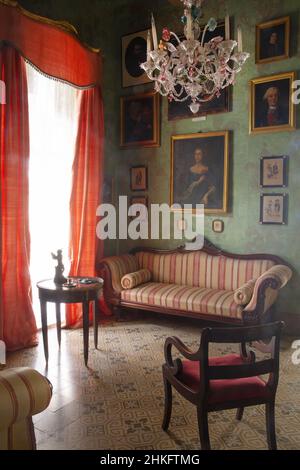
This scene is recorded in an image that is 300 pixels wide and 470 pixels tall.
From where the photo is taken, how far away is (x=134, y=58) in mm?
5773

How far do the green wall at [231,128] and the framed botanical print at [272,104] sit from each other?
0.10 meters

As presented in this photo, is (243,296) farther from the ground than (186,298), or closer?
farther from the ground

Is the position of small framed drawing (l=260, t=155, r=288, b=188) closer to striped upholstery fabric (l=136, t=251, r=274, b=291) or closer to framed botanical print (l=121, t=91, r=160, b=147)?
striped upholstery fabric (l=136, t=251, r=274, b=291)

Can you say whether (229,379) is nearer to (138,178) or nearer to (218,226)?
(218,226)

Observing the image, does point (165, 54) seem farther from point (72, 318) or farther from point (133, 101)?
point (72, 318)

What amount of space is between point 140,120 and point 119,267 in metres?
2.17

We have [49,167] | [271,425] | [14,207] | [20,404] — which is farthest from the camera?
[49,167]

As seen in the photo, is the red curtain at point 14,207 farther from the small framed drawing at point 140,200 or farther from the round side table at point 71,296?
the small framed drawing at point 140,200

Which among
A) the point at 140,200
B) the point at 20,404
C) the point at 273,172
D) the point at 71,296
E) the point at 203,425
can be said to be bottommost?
the point at 203,425

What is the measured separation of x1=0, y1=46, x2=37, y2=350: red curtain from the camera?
408cm

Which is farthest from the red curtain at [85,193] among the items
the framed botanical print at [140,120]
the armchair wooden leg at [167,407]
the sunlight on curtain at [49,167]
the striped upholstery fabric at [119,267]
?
the armchair wooden leg at [167,407]

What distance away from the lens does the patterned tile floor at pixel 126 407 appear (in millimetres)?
2676

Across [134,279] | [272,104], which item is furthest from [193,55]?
[134,279]
